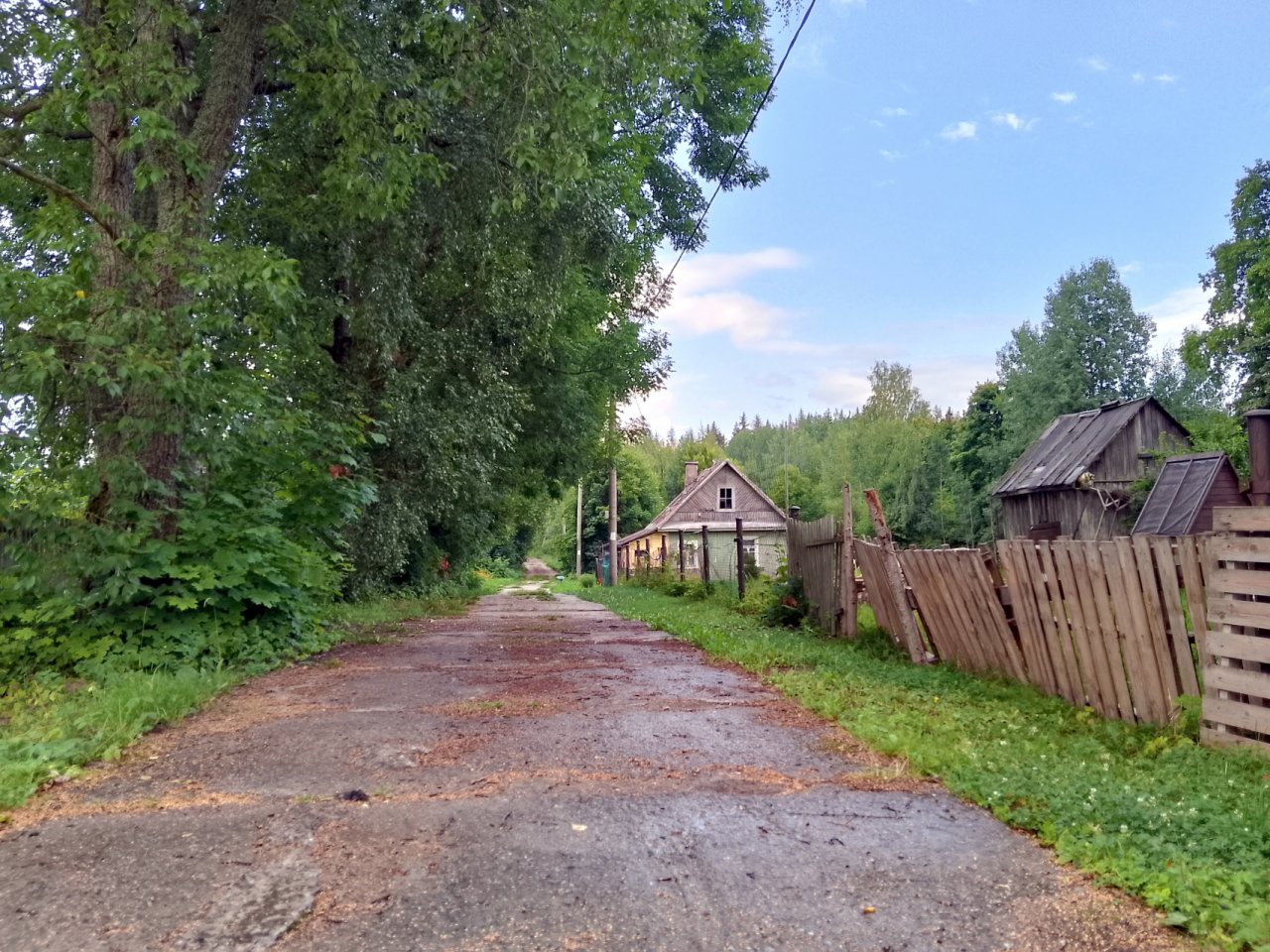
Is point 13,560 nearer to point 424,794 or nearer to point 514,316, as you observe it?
point 424,794

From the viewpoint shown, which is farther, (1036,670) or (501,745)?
(1036,670)

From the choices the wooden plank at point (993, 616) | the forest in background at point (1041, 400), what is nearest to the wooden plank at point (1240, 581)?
the wooden plank at point (993, 616)

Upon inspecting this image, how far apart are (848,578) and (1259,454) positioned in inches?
165

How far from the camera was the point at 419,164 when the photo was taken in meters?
9.28

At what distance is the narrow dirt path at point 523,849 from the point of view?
273 centimetres

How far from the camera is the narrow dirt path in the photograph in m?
2.73

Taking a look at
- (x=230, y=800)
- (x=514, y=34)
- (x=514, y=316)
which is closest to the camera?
(x=230, y=800)

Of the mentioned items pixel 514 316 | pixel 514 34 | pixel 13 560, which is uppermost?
pixel 514 34

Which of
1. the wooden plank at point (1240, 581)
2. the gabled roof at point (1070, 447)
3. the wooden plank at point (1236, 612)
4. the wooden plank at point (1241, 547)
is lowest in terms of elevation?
the wooden plank at point (1236, 612)

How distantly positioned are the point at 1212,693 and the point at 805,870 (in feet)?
9.81

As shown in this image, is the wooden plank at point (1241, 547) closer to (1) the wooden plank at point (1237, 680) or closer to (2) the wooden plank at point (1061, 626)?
(1) the wooden plank at point (1237, 680)

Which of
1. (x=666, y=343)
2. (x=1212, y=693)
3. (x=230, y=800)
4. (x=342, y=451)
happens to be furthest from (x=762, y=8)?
(x=230, y=800)

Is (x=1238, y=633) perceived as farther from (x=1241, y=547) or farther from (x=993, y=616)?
(x=993, y=616)

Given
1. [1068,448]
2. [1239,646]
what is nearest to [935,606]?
[1239,646]
